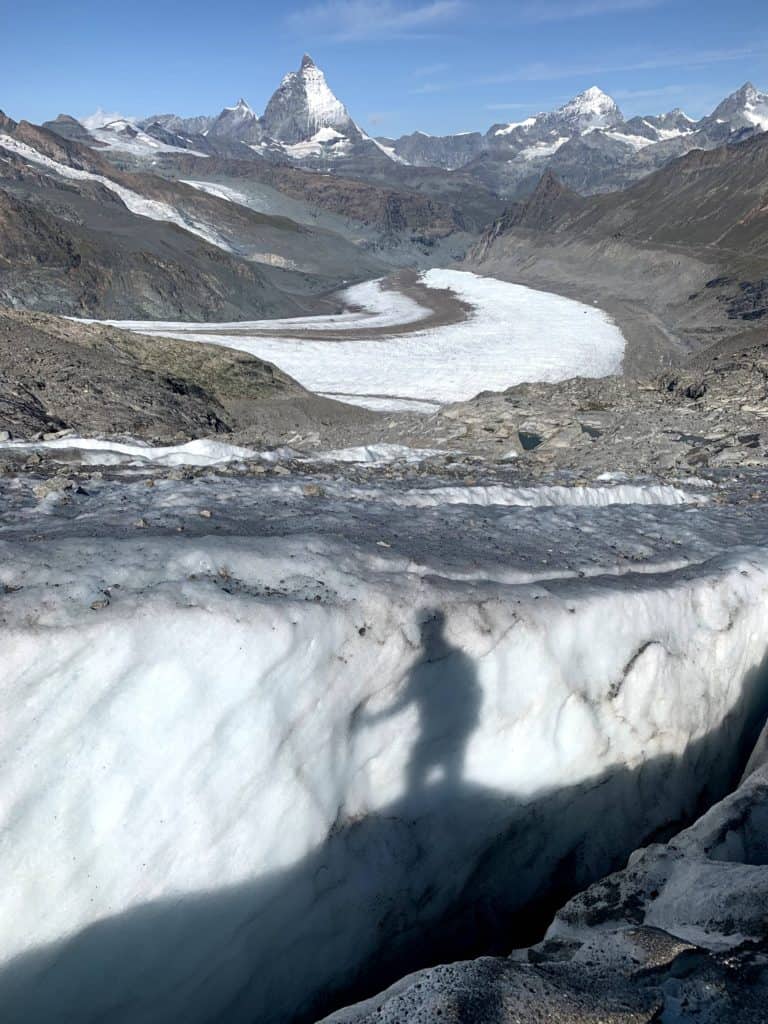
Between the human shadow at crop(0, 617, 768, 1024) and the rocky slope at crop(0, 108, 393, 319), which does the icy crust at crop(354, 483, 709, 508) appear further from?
the rocky slope at crop(0, 108, 393, 319)

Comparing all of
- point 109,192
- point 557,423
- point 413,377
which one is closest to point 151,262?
point 413,377

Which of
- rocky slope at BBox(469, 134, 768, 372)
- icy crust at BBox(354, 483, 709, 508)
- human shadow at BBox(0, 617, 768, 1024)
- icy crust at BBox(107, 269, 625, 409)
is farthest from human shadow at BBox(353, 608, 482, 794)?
rocky slope at BBox(469, 134, 768, 372)

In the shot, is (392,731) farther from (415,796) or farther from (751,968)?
(751,968)

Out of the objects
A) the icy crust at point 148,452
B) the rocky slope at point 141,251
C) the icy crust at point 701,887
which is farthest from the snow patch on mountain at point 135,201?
the icy crust at point 701,887

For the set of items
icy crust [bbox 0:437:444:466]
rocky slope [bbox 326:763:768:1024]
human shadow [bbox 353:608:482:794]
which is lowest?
rocky slope [bbox 326:763:768:1024]

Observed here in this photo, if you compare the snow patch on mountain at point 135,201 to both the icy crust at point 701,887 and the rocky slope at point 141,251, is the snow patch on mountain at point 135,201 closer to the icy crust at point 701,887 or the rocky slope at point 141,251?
the rocky slope at point 141,251

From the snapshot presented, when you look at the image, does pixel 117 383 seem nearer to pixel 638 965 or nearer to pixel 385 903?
pixel 385 903
